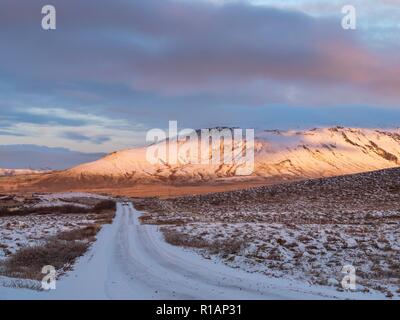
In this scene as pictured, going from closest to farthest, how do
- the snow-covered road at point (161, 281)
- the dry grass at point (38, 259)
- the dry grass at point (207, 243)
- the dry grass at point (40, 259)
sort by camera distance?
the snow-covered road at point (161, 281) < the dry grass at point (38, 259) < the dry grass at point (40, 259) < the dry grass at point (207, 243)

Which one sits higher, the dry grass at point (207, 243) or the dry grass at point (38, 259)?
the dry grass at point (38, 259)

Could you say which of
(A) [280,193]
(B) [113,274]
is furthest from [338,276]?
(A) [280,193]

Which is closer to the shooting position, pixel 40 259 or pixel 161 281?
pixel 161 281

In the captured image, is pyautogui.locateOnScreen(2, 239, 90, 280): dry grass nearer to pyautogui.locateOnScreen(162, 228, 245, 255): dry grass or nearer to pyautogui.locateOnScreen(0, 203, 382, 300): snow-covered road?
pyautogui.locateOnScreen(0, 203, 382, 300): snow-covered road

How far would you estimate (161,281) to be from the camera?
663 inches

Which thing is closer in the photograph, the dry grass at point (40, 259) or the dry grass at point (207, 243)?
the dry grass at point (40, 259)

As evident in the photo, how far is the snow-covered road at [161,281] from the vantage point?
14.4 meters

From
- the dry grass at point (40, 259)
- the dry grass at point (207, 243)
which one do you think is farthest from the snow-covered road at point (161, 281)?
the dry grass at point (207, 243)

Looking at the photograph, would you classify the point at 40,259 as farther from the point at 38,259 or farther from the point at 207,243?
the point at 207,243

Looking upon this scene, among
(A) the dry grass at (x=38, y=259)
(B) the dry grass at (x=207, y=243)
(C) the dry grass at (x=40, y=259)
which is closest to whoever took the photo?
(A) the dry grass at (x=38, y=259)

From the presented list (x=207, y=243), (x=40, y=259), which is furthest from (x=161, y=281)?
(x=207, y=243)

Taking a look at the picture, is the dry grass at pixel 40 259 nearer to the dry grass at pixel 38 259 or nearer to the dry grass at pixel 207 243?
the dry grass at pixel 38 259

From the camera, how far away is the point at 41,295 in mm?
14109
